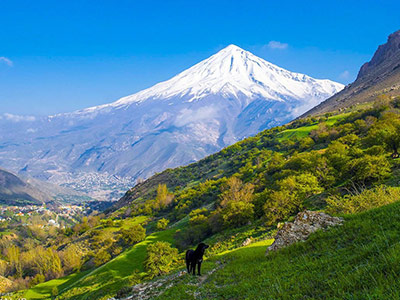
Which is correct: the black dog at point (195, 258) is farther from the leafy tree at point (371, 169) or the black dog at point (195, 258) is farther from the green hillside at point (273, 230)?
the leafy tree at point (371, 169)

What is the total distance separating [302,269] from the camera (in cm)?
876

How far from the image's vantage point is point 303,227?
12.9m

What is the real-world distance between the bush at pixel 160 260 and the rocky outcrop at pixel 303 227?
1892 centimetres

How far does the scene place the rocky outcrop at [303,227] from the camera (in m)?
12.2

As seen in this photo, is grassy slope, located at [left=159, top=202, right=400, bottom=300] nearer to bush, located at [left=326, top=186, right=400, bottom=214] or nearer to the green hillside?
the green hillside

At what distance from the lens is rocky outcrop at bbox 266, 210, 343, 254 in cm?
1225

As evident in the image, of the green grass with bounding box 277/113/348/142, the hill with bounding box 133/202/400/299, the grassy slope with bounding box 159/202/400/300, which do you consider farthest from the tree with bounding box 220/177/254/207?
the green grass with bounding box 277/113/348/142

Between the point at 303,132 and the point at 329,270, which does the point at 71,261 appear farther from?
the point at 303,132

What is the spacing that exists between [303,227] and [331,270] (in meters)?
5.53

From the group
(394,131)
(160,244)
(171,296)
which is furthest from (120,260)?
(394,131)

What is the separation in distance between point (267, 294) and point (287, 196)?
80.8 ft

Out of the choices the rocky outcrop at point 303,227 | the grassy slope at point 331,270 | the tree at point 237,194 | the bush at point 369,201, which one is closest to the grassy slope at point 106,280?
the tree at point 237,194

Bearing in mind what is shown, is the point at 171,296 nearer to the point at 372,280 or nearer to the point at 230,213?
the point at 372,280

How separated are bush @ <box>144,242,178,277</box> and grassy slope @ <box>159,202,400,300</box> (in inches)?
654
